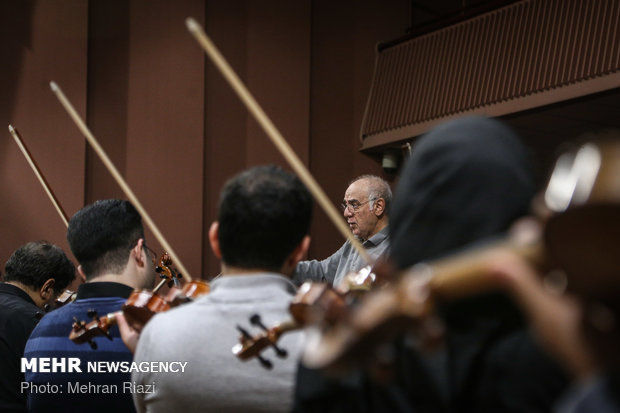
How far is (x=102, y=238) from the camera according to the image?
2445mm

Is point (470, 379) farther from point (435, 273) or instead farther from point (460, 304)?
point (435, 273)

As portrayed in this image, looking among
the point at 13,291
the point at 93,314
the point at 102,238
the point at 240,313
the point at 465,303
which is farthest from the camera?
the point at 13,291

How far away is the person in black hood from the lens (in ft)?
2.98

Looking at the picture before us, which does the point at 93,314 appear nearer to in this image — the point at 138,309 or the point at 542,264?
the point at 138,309

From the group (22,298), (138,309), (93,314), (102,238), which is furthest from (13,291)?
(138,309)

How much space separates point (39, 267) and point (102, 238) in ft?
3.86

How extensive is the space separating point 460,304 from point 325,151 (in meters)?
6.13

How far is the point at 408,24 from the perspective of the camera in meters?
7.37

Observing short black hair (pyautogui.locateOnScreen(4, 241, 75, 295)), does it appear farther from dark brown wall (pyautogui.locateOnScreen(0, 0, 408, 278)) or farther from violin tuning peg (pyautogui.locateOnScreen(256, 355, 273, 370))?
dark brown wall (pyautogui.locateOnScreen(0, 0, 408, 278))

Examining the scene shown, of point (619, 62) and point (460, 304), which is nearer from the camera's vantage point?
point (460, 304)

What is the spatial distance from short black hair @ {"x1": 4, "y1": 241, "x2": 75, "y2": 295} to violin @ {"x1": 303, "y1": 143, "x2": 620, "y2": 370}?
2912mm

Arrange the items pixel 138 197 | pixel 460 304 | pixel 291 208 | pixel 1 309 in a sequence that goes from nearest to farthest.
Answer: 1. pixel 460 304
2. pixel 291 208
3. pixel 1 309
4. pixel 138 197

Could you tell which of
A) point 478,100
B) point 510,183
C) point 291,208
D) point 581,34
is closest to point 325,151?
point 478,100

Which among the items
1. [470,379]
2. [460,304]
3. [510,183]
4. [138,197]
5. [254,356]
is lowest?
[138,197]
